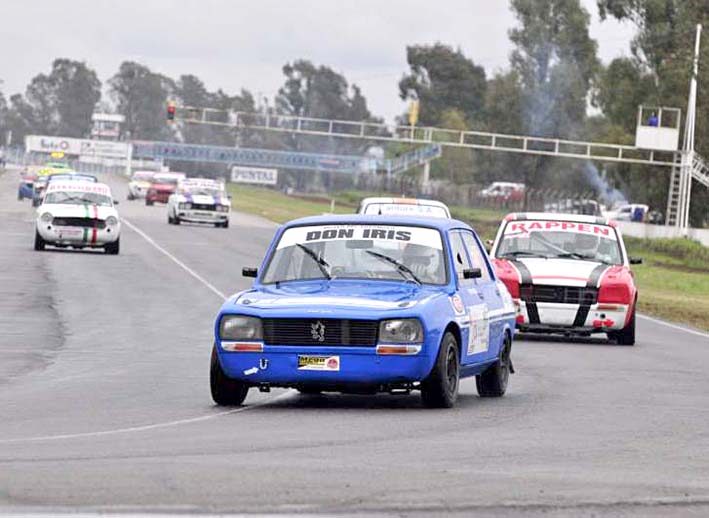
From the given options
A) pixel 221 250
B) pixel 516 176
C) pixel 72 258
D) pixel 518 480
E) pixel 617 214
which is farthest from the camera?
pixel 516 176

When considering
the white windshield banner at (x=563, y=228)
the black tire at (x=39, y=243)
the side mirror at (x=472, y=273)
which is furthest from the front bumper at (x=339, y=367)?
the black tire at (x=39, y=243)

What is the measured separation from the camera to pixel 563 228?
23.3 metres

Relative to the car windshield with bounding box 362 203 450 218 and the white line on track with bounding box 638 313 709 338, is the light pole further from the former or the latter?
the car windshield with bounding box 362 203 450 218

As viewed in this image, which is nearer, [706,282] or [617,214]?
[706,282]

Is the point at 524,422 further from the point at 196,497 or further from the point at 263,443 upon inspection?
the point at 196,497

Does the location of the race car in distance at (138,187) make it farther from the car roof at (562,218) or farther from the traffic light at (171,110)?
the car roof at (562,218)

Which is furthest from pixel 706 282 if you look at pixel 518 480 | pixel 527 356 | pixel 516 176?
pixel 516 176

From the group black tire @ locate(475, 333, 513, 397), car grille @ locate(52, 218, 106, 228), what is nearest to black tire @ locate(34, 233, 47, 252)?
car grille @ locate(52, 218, 106, 228)

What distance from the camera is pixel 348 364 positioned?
41.8 ft

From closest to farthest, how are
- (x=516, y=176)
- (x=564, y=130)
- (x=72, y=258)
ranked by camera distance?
(x=72, y=258) < (x=564, y=130) < (x=516, y=176)

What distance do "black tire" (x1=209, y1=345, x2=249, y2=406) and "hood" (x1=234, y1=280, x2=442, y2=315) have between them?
496 millimetres

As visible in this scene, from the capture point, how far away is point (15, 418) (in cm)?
1228

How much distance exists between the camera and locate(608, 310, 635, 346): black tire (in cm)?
2244

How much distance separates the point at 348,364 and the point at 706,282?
3681cm
